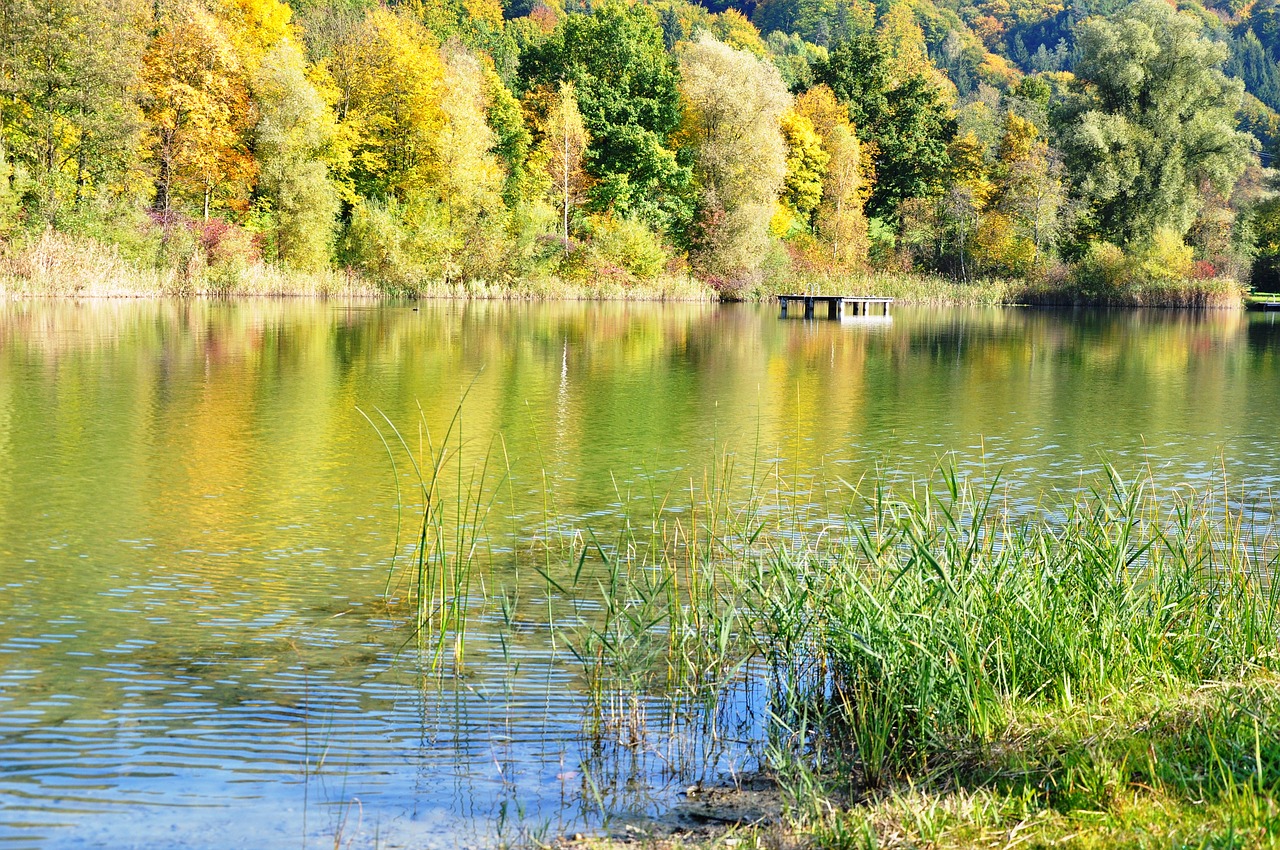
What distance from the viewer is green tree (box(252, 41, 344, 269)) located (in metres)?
47.1

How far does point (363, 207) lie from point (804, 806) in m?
47.8

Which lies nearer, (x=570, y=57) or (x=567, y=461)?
(x=567, y=461)

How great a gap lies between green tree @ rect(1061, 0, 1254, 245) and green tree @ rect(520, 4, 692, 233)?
1832 centimetres

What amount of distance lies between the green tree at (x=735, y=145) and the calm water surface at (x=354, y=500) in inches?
1089

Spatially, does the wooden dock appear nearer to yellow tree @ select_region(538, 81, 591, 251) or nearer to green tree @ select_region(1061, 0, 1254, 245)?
yellow tree @ select_region(538, 81, 591, 251)

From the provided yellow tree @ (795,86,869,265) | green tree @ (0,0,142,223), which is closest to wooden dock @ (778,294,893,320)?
yellow tree @ (795,86,869,265)

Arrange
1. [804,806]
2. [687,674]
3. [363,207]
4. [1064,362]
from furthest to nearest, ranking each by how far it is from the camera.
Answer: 1. [363,207]
2. [1064,362]
3. [687,674]
4. [804,806]

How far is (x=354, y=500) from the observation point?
393 inches

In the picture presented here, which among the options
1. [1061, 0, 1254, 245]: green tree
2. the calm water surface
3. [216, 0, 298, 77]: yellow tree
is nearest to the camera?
the calm water surface

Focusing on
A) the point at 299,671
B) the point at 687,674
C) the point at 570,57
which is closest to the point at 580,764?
the point at 687,674

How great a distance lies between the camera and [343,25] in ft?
193

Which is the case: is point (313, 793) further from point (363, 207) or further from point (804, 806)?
point (363, 207)

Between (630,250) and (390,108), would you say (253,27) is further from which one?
(630,250)

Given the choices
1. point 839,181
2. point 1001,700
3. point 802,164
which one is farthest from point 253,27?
point 1001,700
